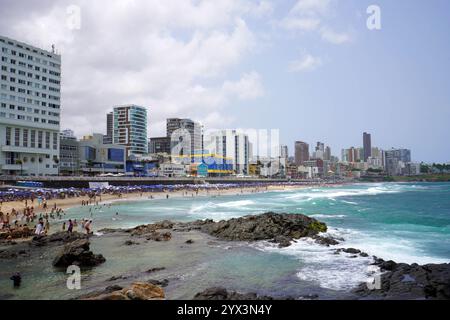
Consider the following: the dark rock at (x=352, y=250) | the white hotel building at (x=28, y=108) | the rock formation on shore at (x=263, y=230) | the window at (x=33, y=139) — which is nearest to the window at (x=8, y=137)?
the white hotel building at (x=28, y=108)

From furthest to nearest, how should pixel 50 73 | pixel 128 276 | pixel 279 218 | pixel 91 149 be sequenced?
pixel 91 149 → pixel 50 73 → pixel 279 218 → pixel 128 276

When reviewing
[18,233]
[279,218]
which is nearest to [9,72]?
[18,233]

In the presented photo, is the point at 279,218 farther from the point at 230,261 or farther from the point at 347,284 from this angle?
the point at 347,284

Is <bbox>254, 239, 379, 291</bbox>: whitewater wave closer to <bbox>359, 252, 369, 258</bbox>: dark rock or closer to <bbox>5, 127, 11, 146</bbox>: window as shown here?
<bbox>359, 252, 369, 258</bbox>: dark rock

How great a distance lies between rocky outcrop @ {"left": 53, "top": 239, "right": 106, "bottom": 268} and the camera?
18609 mm

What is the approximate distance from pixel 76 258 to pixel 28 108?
3206 inches

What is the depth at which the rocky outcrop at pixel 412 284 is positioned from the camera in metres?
13.1

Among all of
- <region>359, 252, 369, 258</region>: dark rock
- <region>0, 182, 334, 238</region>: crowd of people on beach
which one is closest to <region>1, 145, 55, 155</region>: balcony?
<region>0, 182, 334, 238</region>: crowd of people on beach

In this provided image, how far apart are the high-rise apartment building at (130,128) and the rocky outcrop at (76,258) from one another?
163954mm

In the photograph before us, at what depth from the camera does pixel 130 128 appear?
181375 millimetres

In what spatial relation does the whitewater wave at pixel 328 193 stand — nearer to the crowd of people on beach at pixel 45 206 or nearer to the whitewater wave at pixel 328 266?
the crowd of people on beach at pixel 45 206
